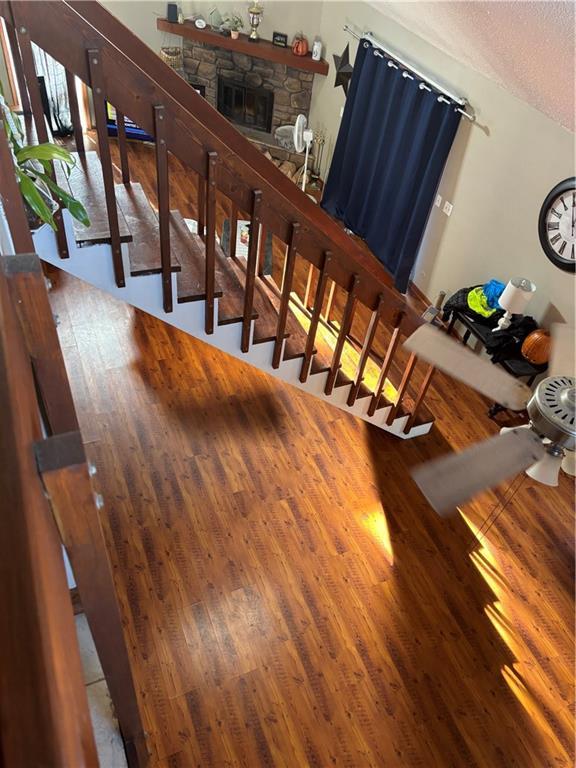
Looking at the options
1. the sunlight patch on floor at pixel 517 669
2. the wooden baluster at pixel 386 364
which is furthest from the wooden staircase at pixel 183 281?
the sunlight patch on floor at pixel 517 669

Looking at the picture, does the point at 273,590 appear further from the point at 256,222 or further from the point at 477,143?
the point at 477,143

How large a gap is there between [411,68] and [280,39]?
2.27 m

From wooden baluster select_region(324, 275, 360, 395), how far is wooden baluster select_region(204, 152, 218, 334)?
738 mm

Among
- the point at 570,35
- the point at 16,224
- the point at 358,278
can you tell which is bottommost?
the point at 358,278

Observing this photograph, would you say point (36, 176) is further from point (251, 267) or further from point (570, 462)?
point (570, 462)

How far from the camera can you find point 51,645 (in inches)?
21.5

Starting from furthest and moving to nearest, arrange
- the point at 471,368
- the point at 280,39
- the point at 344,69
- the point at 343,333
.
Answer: the point at 280,39, the point at 344,69, the point at 343,333, the point at 471,368

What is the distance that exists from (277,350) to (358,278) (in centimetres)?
57

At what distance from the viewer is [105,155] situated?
2229 mm

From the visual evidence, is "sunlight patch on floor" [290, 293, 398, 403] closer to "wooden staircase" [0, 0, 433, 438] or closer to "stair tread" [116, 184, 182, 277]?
"wooden staircase" [0, 0, 433, 438]

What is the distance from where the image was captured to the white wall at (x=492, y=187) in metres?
4.03

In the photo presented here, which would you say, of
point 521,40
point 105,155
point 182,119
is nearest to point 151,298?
point 105,155

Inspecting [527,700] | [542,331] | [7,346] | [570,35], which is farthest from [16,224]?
[542,331]

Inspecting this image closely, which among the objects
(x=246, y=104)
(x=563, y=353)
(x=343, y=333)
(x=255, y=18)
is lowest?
(x=246, y=104)
